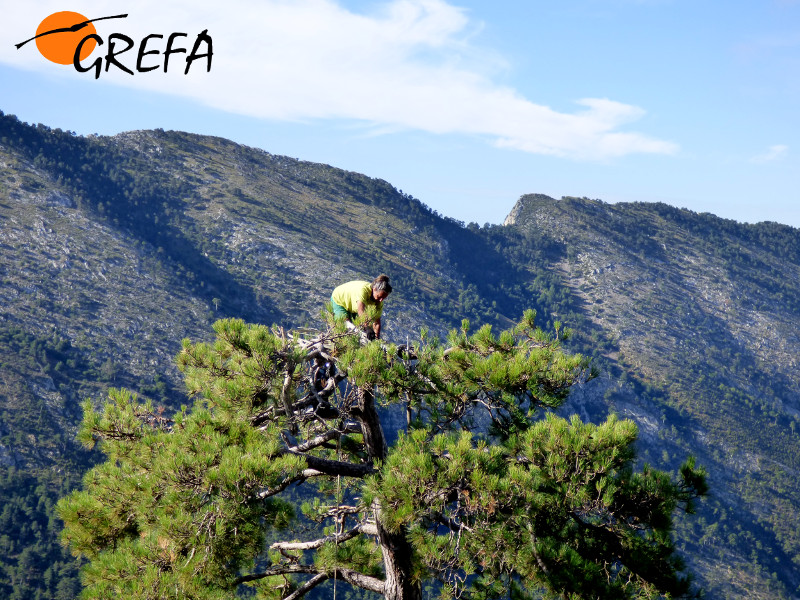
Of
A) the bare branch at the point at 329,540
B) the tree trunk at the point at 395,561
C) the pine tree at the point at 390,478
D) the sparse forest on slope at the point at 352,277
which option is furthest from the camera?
the sparse forest on slope at the point at 352,277

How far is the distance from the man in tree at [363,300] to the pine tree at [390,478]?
527 millimetres

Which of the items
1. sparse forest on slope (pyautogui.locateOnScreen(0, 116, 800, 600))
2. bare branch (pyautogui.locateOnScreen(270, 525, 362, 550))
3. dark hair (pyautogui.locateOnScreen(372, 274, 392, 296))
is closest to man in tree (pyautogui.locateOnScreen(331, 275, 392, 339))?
dark hair (pyautogui.locateOnScreen(372, 274, 392, 296))

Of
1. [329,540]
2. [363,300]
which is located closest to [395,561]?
[329,540]

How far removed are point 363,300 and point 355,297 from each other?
0.16m

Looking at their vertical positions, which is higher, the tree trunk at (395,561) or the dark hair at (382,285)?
the dark hair at (382,285)

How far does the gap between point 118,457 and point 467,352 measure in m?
4.32

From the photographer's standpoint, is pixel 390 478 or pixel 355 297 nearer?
pixel 390 478

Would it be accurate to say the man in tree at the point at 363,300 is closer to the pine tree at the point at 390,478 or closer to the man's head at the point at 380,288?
the man's head at the point at 380,288

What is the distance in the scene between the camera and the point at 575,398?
118 m

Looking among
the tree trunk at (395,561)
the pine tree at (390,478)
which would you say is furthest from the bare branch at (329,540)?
the tree trunk at (395,561)

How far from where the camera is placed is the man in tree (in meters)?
8.87

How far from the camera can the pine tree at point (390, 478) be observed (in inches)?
289

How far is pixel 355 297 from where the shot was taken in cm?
905

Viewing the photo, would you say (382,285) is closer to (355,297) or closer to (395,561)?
(355,297)
